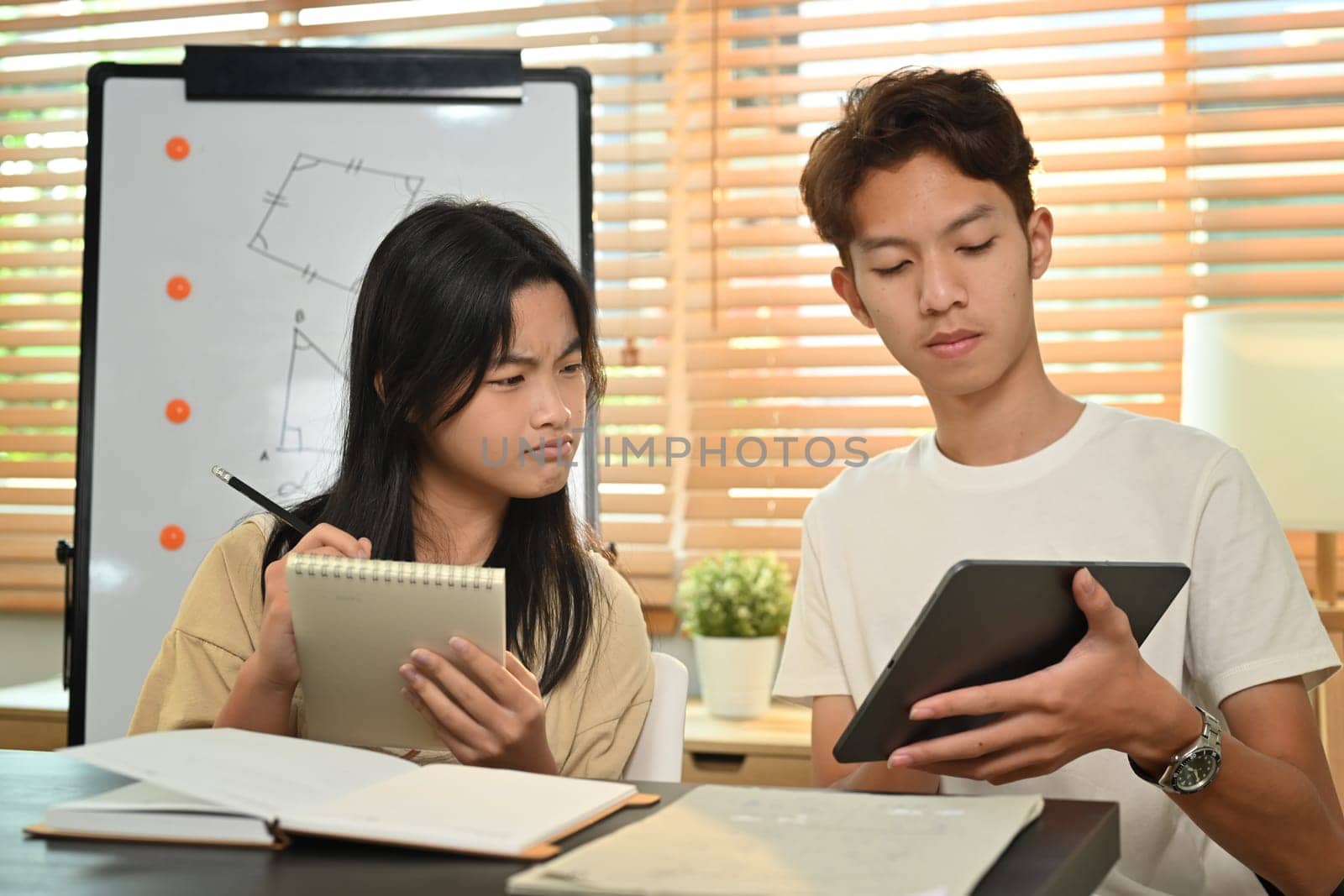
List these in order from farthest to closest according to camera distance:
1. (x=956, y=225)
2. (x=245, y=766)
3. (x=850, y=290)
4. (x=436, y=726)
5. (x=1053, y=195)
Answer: (x=1053, y=195) → (x=850, y=290) → (x=956, y=225) → (x=436, y=726) → (x=245, y=766)

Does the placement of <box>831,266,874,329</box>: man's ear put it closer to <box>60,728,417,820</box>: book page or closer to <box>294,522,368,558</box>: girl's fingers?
<box>294,522,368,558</box>: girl's fingers

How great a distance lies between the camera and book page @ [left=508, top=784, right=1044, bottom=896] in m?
0.61

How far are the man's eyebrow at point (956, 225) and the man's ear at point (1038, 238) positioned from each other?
79mm

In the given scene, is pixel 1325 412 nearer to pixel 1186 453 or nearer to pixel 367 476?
pixel 1186 453

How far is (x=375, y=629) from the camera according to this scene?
0.99 m

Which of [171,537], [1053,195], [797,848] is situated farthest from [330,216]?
[797,848]

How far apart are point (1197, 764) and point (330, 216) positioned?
5.00 feet

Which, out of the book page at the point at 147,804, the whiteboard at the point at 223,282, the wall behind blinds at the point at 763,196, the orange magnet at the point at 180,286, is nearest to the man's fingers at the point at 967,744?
the book page at the point at 147,804

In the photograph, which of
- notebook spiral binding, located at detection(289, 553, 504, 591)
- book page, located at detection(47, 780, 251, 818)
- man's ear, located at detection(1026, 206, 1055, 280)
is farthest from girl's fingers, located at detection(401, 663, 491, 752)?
man's ear, located at detection(1026, 206, 1055, 280)

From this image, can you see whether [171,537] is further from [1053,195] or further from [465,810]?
[1053,195]

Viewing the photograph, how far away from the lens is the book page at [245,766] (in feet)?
2.46

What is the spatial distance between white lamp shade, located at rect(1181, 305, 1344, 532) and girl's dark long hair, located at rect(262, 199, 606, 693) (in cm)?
110

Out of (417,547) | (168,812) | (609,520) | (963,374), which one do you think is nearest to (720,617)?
(609,520)

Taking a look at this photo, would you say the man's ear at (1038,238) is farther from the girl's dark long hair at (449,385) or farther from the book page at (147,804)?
the book page at (147,804)
